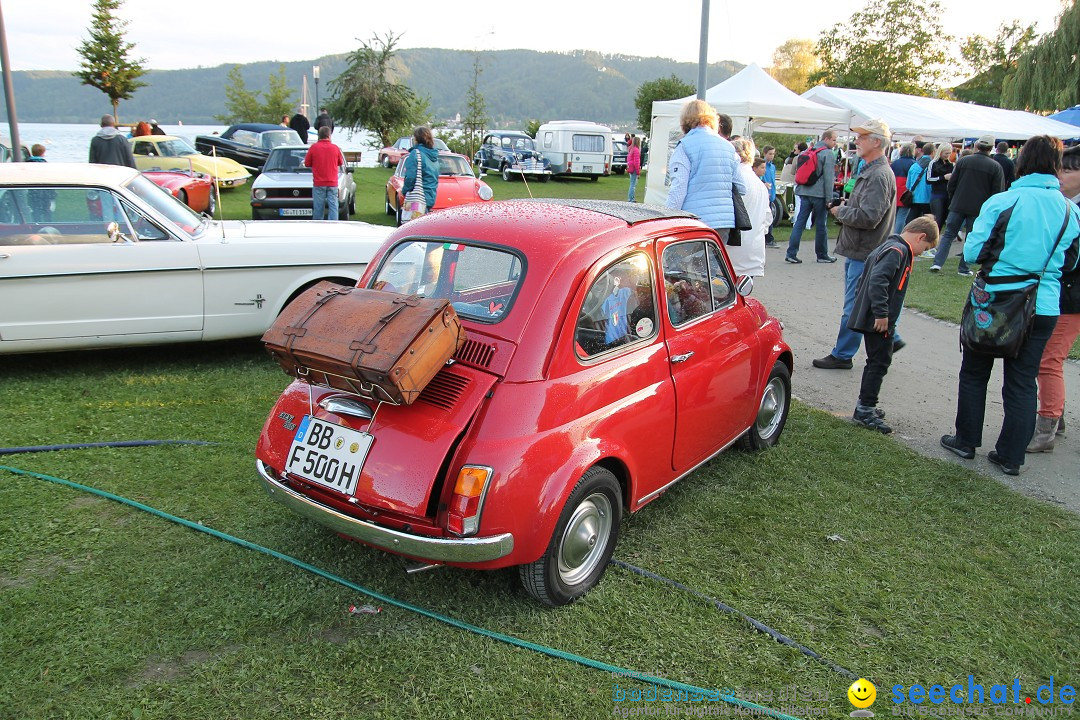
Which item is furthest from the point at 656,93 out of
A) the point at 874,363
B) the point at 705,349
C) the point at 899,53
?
the point at 705,349

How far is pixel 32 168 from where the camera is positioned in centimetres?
573

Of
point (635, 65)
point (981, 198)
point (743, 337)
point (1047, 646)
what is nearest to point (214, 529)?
point (743, 337)

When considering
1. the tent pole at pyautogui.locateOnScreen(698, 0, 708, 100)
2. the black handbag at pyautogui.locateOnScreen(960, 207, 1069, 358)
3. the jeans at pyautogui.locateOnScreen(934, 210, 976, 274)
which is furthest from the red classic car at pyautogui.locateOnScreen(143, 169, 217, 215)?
the jeans at pyautogui.locateOnScreen(934, 210, 976, 274)

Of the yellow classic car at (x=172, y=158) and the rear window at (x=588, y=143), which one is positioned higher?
the rear window at (x=588, y=143)

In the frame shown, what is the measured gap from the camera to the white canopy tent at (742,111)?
14.7m

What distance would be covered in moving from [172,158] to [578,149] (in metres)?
14.4

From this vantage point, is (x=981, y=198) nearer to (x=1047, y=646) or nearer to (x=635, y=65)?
(x=1047, y=646)

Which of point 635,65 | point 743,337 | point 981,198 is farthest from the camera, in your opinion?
point 635,65

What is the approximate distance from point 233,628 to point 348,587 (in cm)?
50

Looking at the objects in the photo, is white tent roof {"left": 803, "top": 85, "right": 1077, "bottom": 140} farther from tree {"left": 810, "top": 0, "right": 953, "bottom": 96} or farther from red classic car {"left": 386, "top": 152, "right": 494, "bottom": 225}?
tree {"left": 810, "top": 0, "right": 953, "bottom": 96}

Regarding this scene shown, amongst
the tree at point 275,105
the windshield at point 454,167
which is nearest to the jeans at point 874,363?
the windshield at point 454,167

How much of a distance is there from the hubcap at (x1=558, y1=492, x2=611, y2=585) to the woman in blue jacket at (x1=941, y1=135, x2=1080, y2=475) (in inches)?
119

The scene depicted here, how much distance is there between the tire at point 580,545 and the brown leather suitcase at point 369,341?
82 cm

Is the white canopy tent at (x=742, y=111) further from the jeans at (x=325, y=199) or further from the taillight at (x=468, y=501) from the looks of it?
the taillight at (x=468, y=501)
